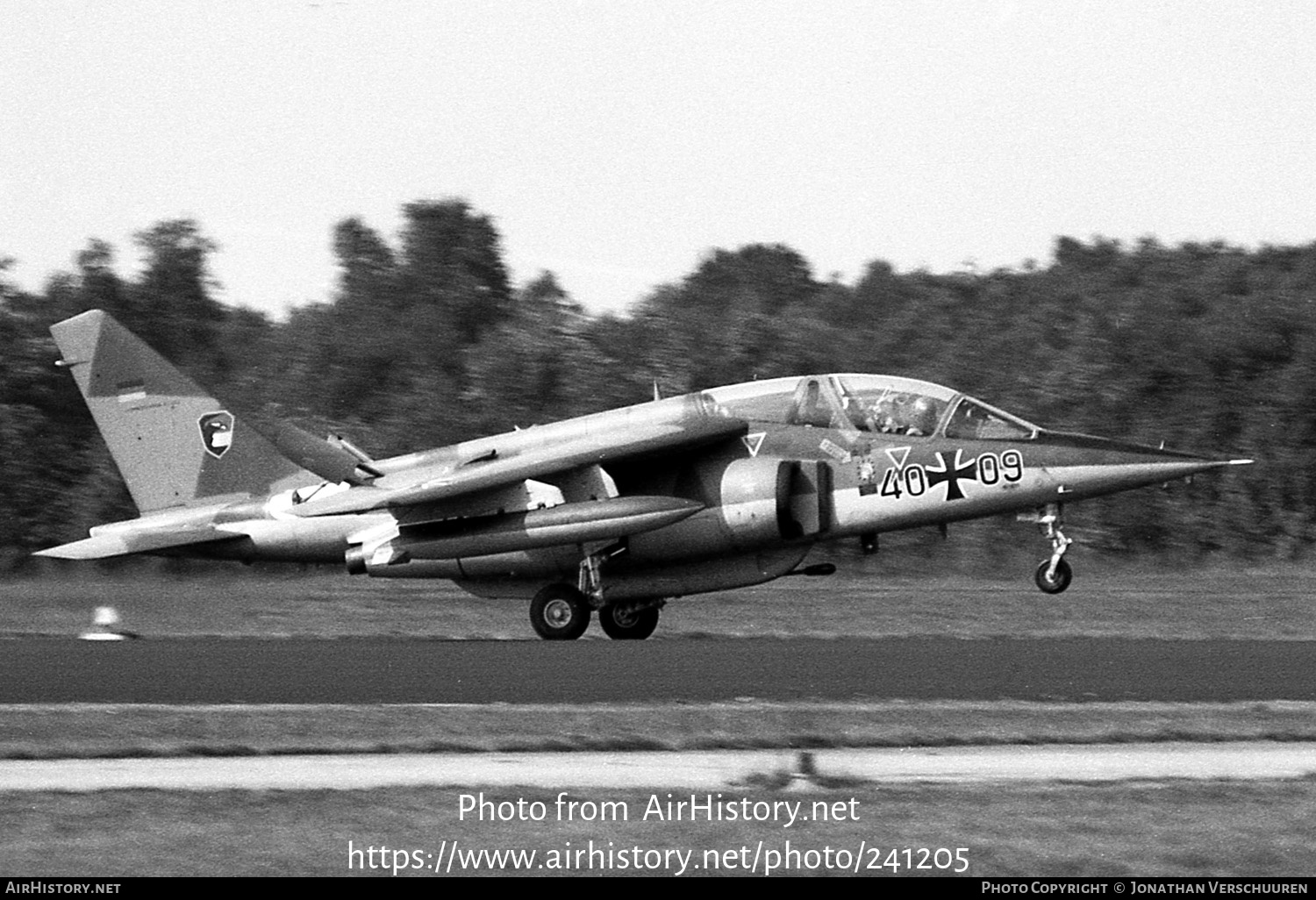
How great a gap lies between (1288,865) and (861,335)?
34475 mm

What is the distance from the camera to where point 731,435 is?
17.4 metres

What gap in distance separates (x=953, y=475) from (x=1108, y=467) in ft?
4.51

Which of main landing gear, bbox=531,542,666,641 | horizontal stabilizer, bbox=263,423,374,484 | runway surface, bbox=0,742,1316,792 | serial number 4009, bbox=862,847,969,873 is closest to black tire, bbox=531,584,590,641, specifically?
main landing gear, bbox=531,542,666,641

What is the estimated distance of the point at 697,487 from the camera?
17391mm

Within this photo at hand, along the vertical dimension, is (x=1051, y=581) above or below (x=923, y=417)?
below

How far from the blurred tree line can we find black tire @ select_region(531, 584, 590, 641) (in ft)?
34.7

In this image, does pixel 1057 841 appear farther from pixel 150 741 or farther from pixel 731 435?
pixel 731 435

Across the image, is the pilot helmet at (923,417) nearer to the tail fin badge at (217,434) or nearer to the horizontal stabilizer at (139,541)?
the horizontal stabilizer at (139,541)

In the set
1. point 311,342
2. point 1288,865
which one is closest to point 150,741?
point 1288,865

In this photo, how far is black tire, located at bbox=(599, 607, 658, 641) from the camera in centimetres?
1800

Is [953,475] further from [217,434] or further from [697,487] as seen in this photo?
[217,434]

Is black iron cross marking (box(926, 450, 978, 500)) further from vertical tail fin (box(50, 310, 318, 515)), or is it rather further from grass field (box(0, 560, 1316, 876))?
vertical tail fin (box(50, 310, 318, 515))

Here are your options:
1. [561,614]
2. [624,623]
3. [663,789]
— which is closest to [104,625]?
[561,614]

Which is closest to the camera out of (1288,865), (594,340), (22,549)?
(1288,865)
